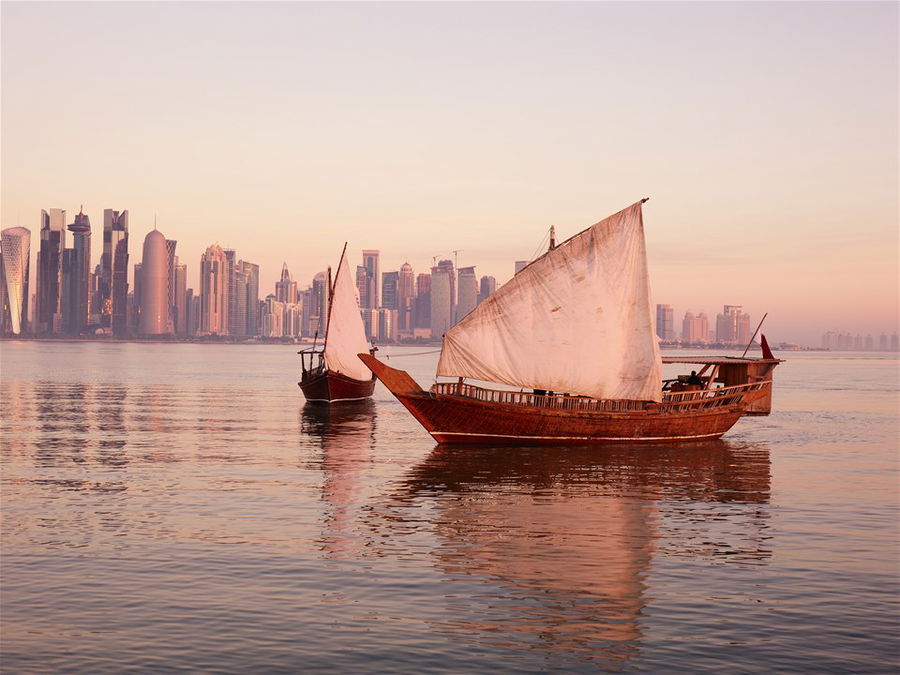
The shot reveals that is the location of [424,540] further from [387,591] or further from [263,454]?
[263,454]

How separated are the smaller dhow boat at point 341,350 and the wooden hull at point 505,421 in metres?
26.6

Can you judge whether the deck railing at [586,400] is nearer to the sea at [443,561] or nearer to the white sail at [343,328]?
the sea at [443,561]

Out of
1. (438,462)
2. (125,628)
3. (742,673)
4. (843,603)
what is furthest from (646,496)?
(125,628)

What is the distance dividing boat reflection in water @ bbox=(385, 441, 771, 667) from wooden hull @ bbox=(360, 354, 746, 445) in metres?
0.95

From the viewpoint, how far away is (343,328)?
3054 inches

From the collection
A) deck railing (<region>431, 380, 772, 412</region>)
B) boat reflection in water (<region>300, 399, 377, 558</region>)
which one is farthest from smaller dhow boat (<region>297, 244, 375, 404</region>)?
deck railing (<region>431, 380, 772, 412</region>)

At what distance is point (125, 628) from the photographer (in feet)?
58.1

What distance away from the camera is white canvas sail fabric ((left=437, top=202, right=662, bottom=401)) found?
153 feet

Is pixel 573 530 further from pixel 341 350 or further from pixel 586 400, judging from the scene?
pixel 341 350

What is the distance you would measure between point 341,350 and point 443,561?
5582cm

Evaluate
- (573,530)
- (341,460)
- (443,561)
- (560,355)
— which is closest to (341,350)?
(560,355)

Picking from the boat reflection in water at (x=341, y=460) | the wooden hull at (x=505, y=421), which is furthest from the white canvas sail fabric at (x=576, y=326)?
the boat reflection in water at (x=341, y=460)

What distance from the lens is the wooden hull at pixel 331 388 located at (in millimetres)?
78375

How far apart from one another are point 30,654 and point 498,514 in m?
16.3
